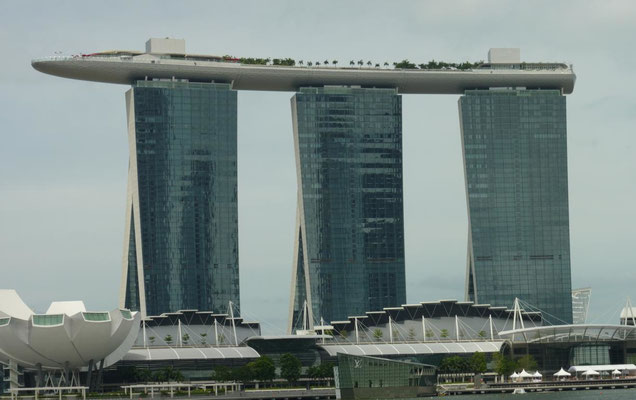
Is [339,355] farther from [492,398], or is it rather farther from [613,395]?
[613,395]

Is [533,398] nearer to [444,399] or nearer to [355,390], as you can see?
[444,399]

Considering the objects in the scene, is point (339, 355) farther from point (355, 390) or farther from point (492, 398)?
point (492, 398)

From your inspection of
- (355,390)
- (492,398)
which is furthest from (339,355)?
(492,398)

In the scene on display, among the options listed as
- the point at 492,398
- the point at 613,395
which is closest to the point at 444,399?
the point at 492,398

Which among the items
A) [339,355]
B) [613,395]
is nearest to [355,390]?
[339,355]

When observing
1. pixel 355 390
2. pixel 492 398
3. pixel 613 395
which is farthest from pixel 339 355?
pixel 613 395

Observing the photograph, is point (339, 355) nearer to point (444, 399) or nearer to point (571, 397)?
point (444, 399)
